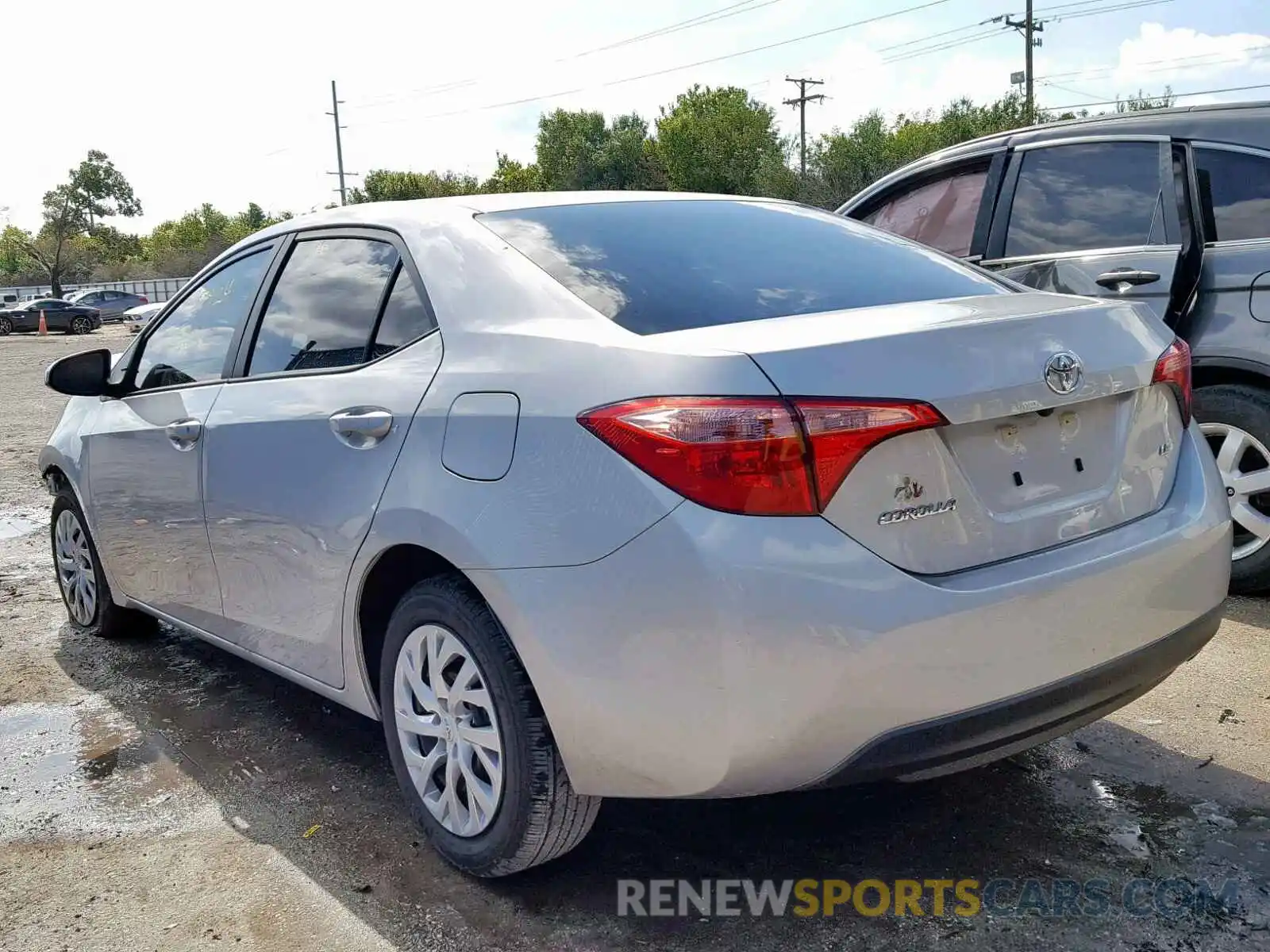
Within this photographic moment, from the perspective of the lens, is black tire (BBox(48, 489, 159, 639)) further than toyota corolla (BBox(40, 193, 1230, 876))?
Yes

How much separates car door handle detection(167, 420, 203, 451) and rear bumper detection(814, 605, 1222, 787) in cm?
225

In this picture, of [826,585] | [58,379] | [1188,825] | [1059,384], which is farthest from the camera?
[58,379]

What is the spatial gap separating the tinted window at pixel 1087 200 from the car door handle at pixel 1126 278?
188mm

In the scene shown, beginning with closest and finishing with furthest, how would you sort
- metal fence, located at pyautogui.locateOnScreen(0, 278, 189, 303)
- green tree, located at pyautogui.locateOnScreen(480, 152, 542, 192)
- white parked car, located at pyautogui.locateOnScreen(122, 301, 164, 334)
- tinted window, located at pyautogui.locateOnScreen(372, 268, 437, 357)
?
tinted window, located at pyautogui.locateOnScreen(372, 268, 437, 357)
white parked car, located at pyautogui.locateOnScreen(122, 301, 164, 334)
metal fence, located at pyautogui.locateOnScreen(0, 278, 189, 303)
green tree, located at pyautogui.locateOnScreen(480, 152, 542, 192)

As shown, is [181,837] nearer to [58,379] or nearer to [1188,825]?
[58,379]

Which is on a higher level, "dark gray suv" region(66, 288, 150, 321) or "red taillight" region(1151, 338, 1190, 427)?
"dark gray suv" region(66, 288, 150, 321)

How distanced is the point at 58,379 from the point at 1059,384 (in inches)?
136

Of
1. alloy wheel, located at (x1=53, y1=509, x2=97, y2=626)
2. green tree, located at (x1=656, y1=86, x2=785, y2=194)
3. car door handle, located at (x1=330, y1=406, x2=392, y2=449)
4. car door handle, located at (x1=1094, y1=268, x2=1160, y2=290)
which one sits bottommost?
alloy wheel, located at (x1=53, y1=509, x2=97, y2=626)

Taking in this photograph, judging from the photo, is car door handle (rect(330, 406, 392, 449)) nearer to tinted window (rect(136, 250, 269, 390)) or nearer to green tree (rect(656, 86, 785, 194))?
tinted window (rect(136, 250, 269, 390))

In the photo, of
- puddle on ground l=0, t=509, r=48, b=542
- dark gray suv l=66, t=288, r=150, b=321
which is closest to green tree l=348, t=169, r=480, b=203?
dark gray suv l=66, t=288, r=150, b=321

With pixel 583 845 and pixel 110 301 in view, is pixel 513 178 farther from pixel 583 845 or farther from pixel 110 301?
pixel 583 845

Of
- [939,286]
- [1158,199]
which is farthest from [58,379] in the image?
[1158,199]

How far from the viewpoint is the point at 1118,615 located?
2.36m

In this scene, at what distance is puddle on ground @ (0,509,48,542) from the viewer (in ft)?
22.8
